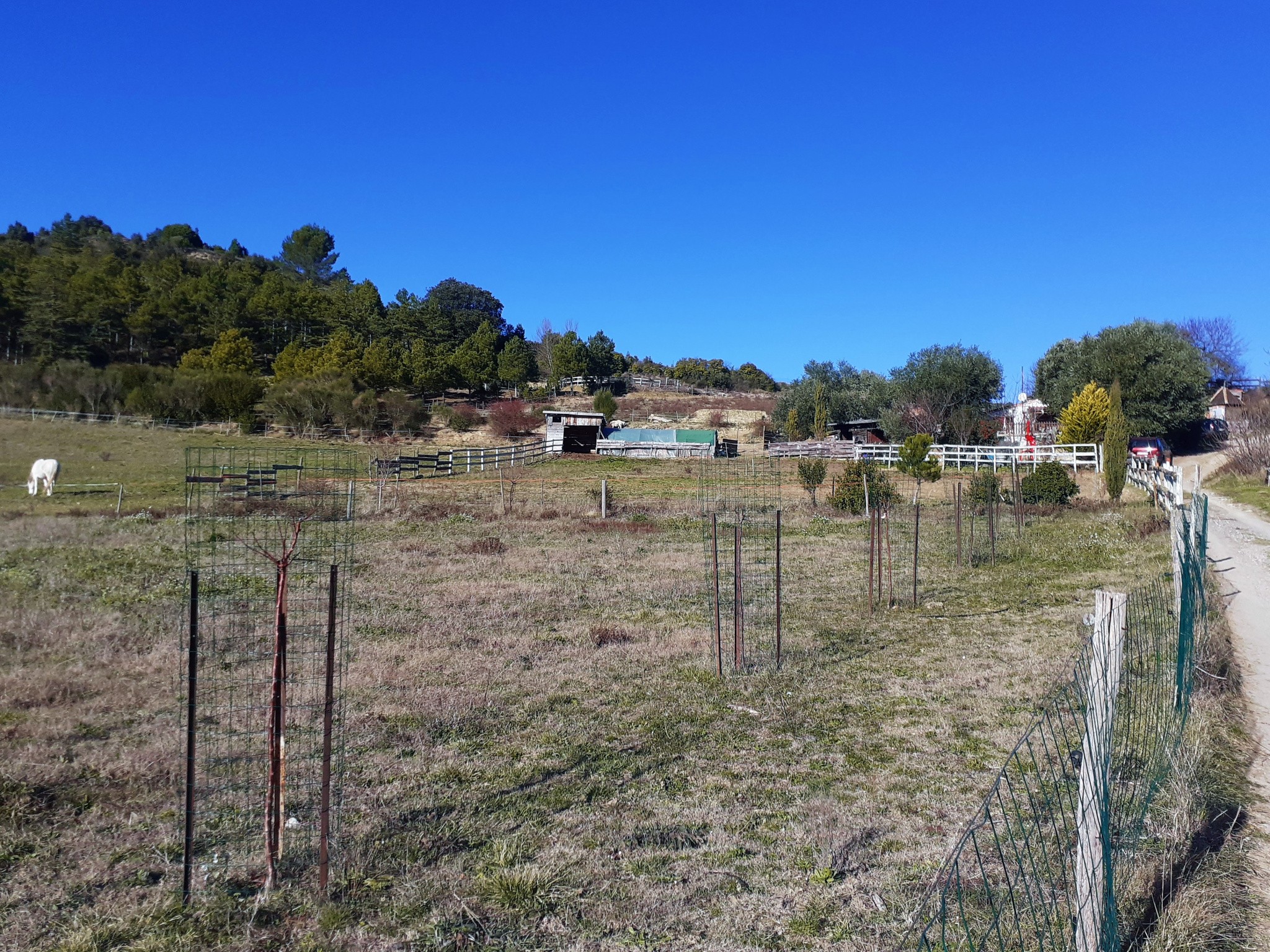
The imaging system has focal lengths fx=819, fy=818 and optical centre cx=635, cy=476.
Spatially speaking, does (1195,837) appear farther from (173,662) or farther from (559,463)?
(559,463)

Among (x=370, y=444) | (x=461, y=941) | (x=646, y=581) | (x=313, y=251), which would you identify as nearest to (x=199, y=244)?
(x=313, y=251)

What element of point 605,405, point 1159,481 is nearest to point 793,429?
point 605,405

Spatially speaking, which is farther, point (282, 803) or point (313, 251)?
point (313, 251)

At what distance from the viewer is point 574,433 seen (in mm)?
50125

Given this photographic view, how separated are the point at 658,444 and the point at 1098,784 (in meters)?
45.9

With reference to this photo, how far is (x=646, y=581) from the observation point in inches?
542

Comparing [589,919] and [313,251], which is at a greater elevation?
[313,251]

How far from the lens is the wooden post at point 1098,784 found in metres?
2.95

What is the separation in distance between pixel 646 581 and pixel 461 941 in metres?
10.2

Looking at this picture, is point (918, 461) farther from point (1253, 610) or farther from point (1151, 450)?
point (1151, 450)

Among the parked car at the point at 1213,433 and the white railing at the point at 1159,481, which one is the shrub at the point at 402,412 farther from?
the parked car at the point at 1213,433

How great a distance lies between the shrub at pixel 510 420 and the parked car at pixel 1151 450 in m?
35.9

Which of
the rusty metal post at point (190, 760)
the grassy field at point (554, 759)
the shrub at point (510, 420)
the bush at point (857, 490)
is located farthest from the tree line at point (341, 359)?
the rusty metal post at point (190, 760)

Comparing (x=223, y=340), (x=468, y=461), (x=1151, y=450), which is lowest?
(x=468, y=461)
